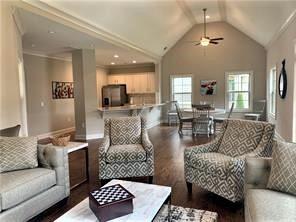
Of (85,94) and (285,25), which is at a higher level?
(285,25)

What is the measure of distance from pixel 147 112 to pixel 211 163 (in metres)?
5.89

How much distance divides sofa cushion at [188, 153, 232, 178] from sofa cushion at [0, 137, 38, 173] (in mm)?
1829

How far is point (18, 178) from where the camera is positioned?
2.33 metres

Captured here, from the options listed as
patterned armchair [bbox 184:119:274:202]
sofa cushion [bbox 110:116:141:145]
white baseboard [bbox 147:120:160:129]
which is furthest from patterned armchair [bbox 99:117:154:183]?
white baseboard [bbox 147:120:160:129]

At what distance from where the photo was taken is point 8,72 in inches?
136

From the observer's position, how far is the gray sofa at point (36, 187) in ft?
7.02

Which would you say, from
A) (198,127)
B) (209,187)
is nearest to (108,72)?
(198,127)

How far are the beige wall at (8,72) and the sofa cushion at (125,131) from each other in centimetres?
146

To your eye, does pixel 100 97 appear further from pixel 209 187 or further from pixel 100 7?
pixel 209 187

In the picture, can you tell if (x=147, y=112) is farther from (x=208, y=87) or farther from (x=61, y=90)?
(x=61, y=90)

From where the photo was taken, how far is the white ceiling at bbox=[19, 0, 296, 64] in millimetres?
4426

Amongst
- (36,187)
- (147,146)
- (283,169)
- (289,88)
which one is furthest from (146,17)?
(283,169)

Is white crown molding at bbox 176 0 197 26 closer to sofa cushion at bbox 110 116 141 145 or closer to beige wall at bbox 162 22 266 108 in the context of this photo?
beige wall at bbox 162 22 266 108

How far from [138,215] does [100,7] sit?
4003 mm
